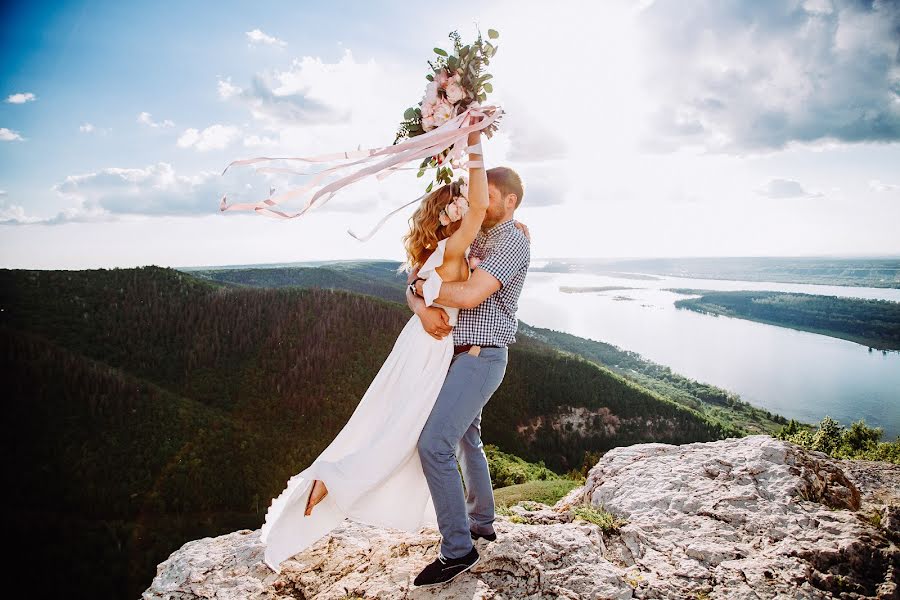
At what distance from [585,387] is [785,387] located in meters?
38.5

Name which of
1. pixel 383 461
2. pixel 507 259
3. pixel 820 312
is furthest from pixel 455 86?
pixel 820 312

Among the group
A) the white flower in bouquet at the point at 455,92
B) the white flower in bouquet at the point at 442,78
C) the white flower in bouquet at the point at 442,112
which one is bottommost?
the white flower in bouquet at the point at 442,112

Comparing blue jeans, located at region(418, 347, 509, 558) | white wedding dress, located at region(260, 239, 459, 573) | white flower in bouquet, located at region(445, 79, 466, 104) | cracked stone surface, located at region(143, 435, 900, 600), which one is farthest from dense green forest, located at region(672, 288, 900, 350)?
white flower in bouquet, located at region(445, 79, 466, 104)

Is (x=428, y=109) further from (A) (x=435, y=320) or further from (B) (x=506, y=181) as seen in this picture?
(A) (x=435, y=320)

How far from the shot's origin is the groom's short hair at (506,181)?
127 inches

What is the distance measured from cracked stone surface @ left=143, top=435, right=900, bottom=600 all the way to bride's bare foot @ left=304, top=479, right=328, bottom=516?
665 mm

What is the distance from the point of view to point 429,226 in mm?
3188

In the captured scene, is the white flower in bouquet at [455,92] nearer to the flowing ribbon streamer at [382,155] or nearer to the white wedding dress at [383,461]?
the flowing ribbon streamer at [382,155]

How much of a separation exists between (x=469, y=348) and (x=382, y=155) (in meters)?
1.45

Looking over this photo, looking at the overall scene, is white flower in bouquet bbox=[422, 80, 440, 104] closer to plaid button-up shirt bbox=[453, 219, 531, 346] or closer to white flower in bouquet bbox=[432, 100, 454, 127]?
white flower in bouquet bbox=[432, 100, 454, 127]

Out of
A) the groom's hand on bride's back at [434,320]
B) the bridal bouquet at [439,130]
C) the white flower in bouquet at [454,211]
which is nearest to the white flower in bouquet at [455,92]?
the bridal bouquet at [439,130]

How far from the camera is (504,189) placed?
10.6ft

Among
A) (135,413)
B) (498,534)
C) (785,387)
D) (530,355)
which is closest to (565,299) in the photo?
(785,387)

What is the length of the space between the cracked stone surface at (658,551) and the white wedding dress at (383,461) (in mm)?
483
